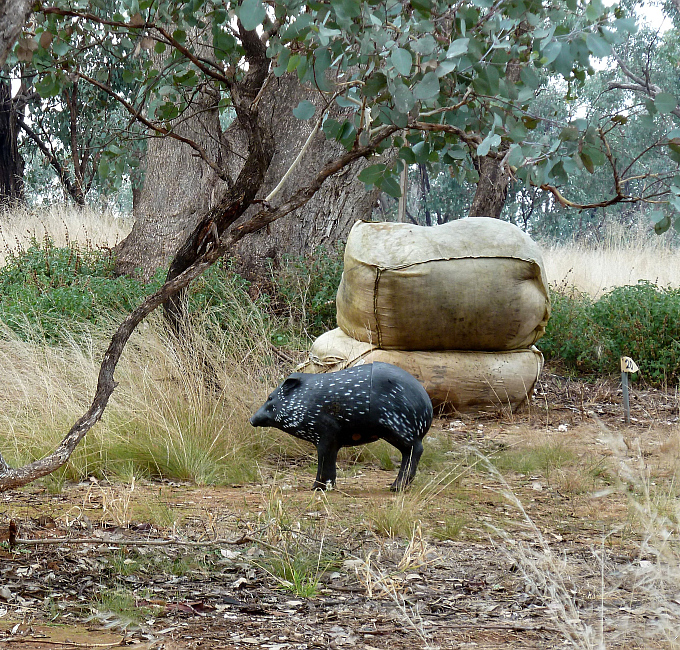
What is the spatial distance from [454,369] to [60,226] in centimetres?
767

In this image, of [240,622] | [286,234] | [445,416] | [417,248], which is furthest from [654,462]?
[286,234]

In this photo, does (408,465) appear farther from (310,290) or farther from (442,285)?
(310,290)

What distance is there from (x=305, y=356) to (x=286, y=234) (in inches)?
101

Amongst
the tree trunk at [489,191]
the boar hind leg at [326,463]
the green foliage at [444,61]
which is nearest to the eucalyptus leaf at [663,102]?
the green foliage at [444,61]

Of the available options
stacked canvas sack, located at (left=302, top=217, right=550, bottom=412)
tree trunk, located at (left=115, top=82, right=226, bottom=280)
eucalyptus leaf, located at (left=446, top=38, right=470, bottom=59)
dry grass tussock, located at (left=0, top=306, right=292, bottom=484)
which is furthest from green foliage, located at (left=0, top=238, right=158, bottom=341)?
eucalyptus leaf, located at (left=446, top=38, right=470, bottom=59)

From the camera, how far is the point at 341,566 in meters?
2.79

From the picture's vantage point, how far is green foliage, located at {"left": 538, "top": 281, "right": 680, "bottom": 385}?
25.0 ft

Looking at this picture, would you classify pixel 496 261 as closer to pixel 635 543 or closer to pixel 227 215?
pixel 227 215

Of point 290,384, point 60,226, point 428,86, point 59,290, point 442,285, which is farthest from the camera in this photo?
point 60,226

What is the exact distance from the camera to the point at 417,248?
599 centimetres

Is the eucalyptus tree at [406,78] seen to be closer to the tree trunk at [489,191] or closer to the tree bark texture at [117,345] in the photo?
the tree bark texture at [117,345]

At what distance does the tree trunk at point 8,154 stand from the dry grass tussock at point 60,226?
8.64ft

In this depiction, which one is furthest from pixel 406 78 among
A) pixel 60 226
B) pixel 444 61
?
pixel 60 226

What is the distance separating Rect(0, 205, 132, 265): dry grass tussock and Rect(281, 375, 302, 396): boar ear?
7193mm
